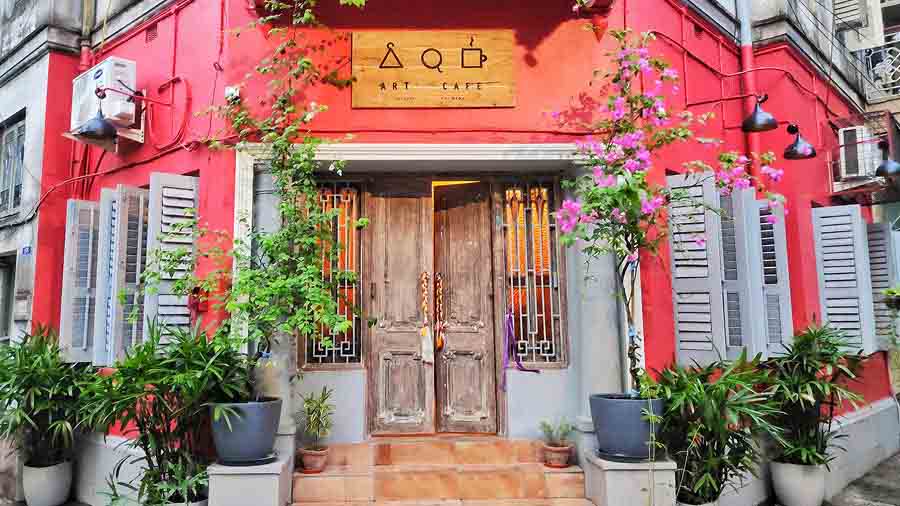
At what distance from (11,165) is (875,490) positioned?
10.2m

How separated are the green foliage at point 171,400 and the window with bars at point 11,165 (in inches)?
152

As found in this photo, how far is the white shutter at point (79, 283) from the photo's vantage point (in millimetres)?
5531

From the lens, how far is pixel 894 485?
6102mm

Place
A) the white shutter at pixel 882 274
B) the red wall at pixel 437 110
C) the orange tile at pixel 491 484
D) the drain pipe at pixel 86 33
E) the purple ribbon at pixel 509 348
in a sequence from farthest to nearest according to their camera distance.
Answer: the white shutter at pixel 882 274 < the drain pipe at pixel 86 33 < the purple ribbon at pixel 509 348 < the red wall at pixel 437 110 < the orange tile at pixel 491 484

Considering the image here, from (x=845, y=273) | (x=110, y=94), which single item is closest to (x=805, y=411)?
(x=845, y=273)

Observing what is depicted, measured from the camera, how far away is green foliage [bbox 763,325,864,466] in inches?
196

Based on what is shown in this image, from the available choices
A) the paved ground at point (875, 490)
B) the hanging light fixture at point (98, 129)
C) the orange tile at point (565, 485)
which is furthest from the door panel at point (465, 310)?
the paved ground at point (875, 490)

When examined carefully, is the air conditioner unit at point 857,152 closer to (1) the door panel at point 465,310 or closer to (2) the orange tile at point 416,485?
(1) the door panel at point 465,310

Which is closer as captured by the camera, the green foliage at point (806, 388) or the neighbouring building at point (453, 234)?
the neighbouring building at point (453, 234)

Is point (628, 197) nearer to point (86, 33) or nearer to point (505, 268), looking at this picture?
point (505, 268)

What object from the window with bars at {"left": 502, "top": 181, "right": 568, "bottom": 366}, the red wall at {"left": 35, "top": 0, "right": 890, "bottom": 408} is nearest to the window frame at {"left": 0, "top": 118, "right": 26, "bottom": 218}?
the red wall at {"left": 35, "top": 0, "right": 890, "bottom": 408}

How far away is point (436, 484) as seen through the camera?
4.56 meters

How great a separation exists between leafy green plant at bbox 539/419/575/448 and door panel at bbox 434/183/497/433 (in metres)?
0.47

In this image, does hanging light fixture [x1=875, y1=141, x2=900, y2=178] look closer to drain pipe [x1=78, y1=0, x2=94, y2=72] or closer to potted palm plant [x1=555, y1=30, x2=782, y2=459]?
potted palm plant [x1=555, y1=30, x2=782, y2=459]
